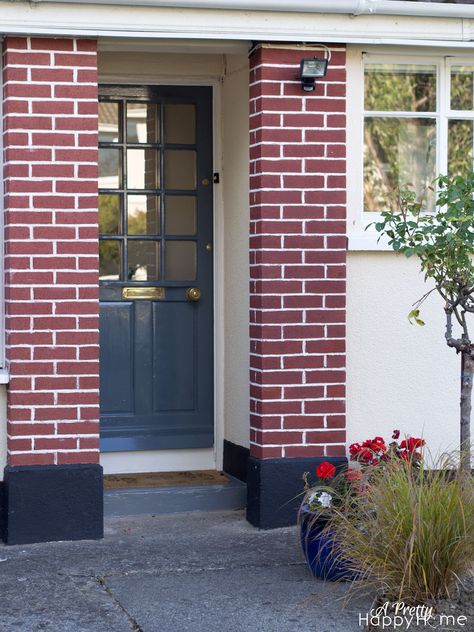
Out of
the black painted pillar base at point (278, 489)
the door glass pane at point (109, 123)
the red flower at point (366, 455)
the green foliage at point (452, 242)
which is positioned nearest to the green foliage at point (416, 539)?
the green foliage at point (452, 242)

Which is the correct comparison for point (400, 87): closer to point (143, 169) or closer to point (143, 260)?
point (143, 169)

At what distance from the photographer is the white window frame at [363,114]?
6781 millimetres

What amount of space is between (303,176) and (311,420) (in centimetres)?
141

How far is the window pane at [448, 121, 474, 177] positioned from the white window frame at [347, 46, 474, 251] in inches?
2.3

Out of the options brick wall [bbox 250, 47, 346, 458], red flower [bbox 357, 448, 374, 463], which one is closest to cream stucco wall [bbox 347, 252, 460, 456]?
brick wall [bbox 250, 47, 346, 458]

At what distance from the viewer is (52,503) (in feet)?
20.7

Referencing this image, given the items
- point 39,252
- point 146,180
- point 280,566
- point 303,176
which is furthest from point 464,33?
point 280,566

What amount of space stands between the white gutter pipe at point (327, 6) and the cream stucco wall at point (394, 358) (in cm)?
140

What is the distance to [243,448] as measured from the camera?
7184 mm

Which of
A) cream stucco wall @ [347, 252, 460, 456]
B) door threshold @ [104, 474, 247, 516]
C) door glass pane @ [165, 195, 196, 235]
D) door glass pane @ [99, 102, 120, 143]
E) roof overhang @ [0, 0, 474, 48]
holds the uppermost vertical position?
roof overhang @ [0, 0, 474, 48]

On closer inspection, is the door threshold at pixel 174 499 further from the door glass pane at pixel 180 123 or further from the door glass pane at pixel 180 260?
the door glass pane at pixel 180 123

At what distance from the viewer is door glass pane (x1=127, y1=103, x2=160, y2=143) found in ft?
24.5

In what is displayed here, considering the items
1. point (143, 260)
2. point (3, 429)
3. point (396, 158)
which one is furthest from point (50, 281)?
point (396, 158)

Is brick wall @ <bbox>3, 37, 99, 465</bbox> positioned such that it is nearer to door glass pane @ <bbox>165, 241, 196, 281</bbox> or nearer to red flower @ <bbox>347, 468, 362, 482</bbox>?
door glass pane @ <bbox>165, 241, 196, 281</bbox>
